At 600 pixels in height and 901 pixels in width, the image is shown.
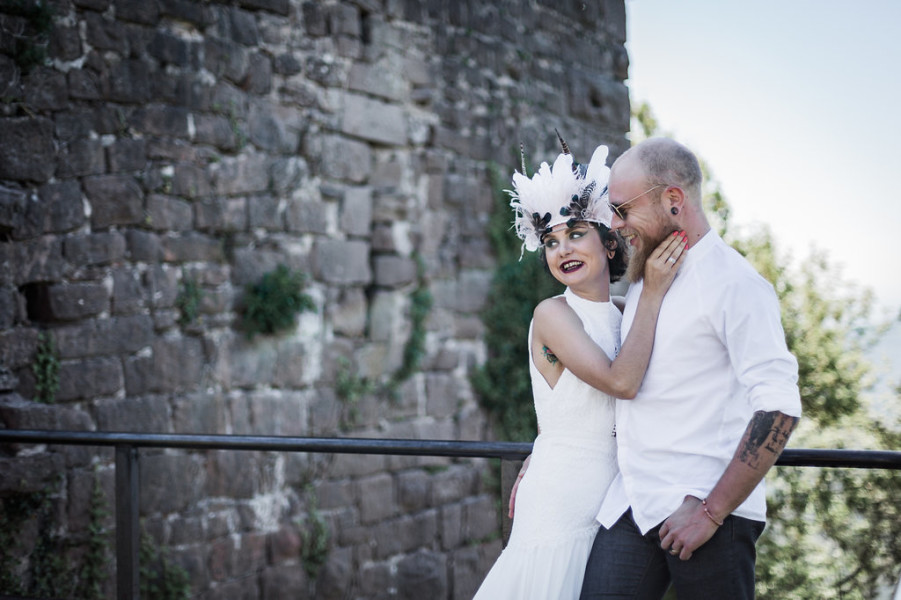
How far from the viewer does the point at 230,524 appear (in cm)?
442

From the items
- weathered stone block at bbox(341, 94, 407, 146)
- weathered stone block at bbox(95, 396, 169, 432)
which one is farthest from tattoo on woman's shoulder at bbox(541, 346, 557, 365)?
weathered stone block at bbox(341, 94, 407, 146)

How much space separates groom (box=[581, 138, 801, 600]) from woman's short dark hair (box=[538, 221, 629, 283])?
0.81ft

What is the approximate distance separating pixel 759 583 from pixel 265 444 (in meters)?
4.77

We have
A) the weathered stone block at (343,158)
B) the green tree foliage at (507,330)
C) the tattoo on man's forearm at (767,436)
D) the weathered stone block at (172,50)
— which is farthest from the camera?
the green tree foliage at (507,330)

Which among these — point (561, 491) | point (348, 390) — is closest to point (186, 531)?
point (348, 390)

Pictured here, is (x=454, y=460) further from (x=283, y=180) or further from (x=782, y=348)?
(x=782, y=348)

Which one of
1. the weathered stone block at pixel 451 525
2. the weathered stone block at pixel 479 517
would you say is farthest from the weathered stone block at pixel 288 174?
the weathered stone block at pixel 479 517

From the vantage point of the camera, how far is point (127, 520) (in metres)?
2.92

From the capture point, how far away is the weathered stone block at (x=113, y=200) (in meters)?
4.01

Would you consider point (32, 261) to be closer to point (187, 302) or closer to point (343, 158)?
point (187, 302)

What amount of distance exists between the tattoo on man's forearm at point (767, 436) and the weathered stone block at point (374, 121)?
3.69m

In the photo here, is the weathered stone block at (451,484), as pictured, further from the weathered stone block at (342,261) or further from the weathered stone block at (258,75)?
the weathered stone block at (258,75)

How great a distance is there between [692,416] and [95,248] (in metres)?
3.05

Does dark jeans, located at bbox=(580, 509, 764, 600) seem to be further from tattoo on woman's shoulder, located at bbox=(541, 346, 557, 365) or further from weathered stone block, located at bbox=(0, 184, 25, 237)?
weathered stone block, located at bbox=(0, 184, 25, 237)
